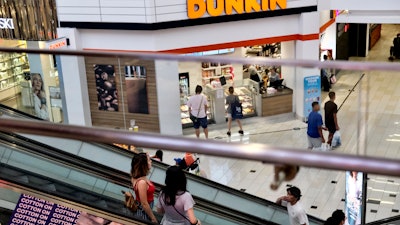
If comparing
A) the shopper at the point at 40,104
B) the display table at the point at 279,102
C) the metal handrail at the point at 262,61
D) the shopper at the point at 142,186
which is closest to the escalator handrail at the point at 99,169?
the shopper at the point at 142,186

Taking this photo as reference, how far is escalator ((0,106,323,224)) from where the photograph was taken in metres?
5.41

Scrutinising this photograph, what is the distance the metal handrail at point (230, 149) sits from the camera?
66.2 inches

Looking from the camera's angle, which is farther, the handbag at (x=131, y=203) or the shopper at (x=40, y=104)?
the shopper at (x=40, y=104)

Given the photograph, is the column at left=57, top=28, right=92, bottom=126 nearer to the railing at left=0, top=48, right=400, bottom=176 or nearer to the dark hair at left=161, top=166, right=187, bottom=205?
the railing at left=0, top=48, right=400, bottom=176

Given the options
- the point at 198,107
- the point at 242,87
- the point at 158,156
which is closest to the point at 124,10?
the point at 242,87

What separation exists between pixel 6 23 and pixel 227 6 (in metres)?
5.09

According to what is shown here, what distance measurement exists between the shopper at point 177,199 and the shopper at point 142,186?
13.2 inches

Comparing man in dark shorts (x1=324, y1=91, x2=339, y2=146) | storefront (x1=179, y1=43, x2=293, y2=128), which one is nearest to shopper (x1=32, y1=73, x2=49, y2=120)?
storefront (x1=179, y1=43, x2=293, y2=128)

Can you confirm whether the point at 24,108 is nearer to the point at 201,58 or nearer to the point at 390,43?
the point at 201,58

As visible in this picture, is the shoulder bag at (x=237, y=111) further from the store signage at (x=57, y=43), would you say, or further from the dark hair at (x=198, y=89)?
the store signage at (x=57, y=43)

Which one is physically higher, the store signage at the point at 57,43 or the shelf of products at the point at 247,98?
the store signage at the point at 57,43

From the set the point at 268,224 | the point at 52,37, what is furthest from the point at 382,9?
the point at 268,224

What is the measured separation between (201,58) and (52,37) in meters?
10.9

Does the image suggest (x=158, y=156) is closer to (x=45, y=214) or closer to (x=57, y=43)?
(x=45, y=214)
